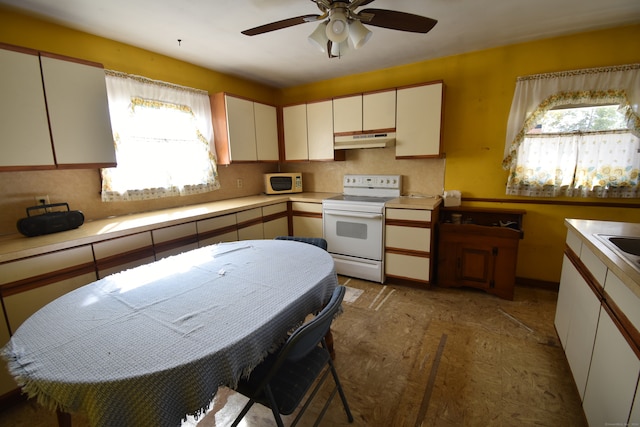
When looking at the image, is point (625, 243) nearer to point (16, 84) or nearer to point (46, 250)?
point (46, 250)

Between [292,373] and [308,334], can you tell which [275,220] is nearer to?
[292,373]

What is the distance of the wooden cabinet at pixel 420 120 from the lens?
2.79 m

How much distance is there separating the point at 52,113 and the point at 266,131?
206 cm

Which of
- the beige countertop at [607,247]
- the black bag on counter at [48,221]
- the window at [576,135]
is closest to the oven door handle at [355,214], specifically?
the window at [576,135]

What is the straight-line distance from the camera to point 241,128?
318cm

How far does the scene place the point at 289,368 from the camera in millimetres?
1251

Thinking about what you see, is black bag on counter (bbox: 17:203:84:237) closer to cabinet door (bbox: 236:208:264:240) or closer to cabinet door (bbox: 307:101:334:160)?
cabinet door (bbox: 236:208:264:240)

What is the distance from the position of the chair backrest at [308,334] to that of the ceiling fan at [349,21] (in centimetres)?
144

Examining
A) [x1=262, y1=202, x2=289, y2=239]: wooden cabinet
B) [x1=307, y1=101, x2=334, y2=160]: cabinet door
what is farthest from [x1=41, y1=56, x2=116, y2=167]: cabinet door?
[x1=307, y1=101, x2=334, y2=160]: cabinet door

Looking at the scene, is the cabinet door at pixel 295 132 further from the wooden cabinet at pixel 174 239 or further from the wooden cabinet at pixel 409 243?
the wooden cabinet at pixel 174 239

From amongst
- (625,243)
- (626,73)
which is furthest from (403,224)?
(626,73)

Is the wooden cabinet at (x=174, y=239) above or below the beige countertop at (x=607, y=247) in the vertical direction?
below

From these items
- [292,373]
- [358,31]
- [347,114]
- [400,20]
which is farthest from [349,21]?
[292,373]

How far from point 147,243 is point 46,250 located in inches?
22.6
